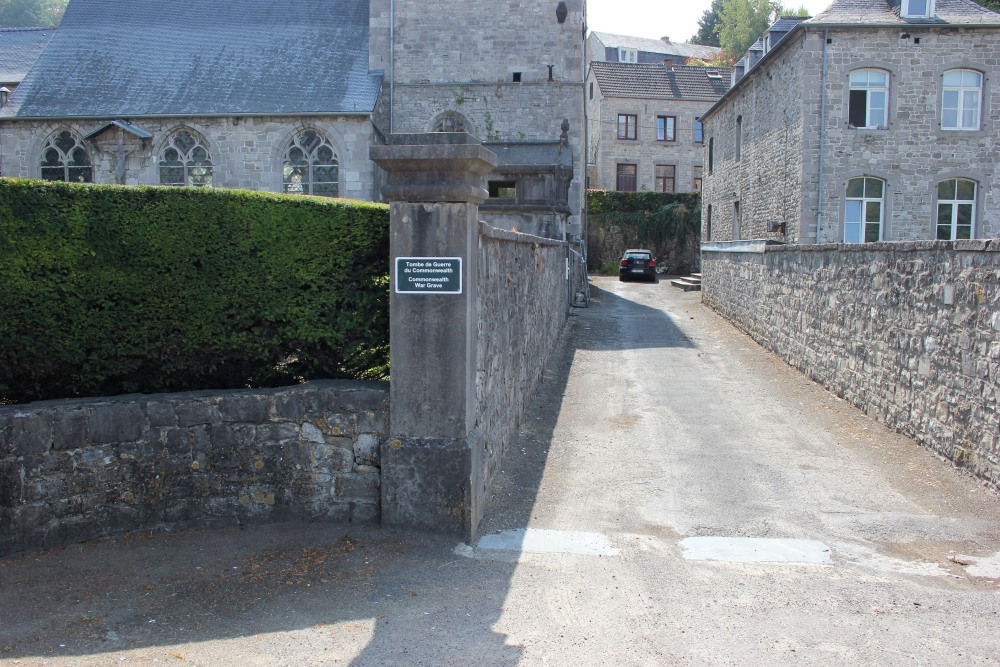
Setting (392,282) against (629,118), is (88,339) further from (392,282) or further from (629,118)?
(629,118)

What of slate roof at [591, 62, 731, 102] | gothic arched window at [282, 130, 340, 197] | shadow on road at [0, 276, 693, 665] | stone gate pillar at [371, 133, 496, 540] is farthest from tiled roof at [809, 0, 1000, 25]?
slate roof at [591, 62, 731, 102]

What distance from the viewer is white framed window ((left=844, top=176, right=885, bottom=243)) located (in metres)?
24.3

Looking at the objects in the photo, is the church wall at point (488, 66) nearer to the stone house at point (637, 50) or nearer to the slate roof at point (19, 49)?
the slate roof at point (19, 49)

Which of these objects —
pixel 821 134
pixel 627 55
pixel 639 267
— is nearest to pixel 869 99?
pixel 821 134

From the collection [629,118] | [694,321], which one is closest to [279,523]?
[694,321]

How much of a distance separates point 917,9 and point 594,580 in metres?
24.7

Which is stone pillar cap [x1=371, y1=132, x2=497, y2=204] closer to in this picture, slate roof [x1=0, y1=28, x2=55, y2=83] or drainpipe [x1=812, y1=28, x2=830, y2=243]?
drainpipe [x1=812, y1=28, x2=830, y2=243]

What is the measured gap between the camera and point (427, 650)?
4.07 metres

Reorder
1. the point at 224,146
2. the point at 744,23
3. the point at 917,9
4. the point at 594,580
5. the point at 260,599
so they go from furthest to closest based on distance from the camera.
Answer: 1. the point at 744,23
2. the point at 224,146
3. the point at 917,9
4. the point at 594,580
5. the point at 260,599

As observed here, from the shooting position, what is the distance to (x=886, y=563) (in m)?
5.38

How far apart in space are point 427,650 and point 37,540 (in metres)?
2.75

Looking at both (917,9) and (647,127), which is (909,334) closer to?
(917,9)

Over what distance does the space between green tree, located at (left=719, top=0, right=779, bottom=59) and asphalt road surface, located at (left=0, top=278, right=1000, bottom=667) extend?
65.1 meters

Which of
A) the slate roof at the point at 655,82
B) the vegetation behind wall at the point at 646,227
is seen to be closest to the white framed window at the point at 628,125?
the slate roof at the point at 655,82
